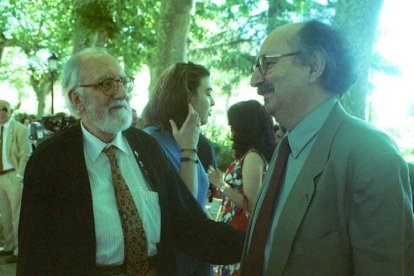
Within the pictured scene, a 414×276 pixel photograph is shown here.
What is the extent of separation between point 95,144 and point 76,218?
0.43 m

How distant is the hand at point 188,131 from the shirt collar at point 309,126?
1059mm

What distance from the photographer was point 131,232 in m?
2.32

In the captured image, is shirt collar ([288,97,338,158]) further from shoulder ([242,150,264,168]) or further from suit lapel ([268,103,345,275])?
shoulder ([242,150,264,168])

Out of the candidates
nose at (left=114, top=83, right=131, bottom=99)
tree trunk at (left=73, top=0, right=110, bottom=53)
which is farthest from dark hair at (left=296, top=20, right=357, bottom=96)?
tree trunk at (left=73, top=0, right=110, bottom=53)

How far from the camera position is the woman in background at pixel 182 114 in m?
2.91

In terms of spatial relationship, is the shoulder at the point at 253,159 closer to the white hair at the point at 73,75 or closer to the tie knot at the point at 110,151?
the tie knot at the point at 110,151

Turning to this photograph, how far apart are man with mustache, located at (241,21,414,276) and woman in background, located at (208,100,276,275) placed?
1.45 metres

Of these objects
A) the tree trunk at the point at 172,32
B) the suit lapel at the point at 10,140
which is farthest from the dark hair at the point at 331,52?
the tree trunk at the point at 172,32

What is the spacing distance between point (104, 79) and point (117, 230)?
78cm

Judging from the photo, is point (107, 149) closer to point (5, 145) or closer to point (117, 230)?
point (117, 230)

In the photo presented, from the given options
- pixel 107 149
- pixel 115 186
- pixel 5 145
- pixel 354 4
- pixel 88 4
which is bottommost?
pixel 5 145

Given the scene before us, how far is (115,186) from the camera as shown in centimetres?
239

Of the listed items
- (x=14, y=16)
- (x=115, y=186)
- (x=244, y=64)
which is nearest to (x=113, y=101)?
(x=115, y=186)

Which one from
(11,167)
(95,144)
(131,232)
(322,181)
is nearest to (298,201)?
(322,181)
